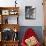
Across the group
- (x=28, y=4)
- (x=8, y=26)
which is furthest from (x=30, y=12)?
(x=8, y=26)

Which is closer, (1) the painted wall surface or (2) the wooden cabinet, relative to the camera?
(2) the wooden cabinet

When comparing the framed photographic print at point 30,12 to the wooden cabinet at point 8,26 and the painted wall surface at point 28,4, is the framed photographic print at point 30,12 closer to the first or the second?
the painted wall surface at point 28,4

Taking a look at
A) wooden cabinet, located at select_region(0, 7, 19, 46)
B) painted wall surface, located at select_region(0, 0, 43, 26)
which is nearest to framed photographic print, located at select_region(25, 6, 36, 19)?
painted wall surface, located at select_region(0, 0, 43, 26)

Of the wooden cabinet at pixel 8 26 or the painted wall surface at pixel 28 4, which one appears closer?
the wooden cabinet at pixel 8 26

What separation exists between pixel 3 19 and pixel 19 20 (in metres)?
0.52

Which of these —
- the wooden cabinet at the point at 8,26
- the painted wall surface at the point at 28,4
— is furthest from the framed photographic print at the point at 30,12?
the wooden cabinet at the point at 8,26

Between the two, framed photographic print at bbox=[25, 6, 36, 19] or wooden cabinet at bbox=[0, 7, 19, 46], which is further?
framed photographic print at bbox=[25, 6, 36, 19]

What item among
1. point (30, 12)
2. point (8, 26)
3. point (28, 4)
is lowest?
point (8, 26)

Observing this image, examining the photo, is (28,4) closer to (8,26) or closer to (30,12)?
(30,12)

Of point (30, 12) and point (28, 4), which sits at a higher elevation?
point (28, 4)

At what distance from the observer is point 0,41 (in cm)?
496

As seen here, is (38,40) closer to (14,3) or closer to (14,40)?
(14,40)

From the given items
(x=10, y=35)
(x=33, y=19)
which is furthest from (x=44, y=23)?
(x=10, y=35)

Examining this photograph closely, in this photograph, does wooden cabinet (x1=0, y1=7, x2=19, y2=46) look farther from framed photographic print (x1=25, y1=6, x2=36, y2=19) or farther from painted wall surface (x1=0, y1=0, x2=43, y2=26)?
framed photographic print (x1=25, y1=6, x2=36, y2=19)
